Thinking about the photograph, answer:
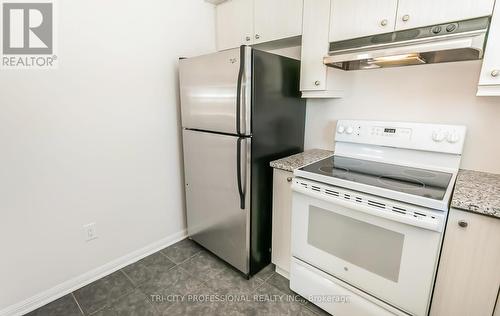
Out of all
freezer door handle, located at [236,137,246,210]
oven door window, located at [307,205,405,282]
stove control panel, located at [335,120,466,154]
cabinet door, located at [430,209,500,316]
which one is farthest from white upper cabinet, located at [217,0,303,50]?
cabinet door, located at [430,209,500,316]

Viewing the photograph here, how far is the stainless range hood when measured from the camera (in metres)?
1.16

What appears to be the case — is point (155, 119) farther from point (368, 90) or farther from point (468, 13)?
point (468, 13)

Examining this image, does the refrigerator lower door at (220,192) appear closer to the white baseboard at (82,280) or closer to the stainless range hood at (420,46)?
the white baseboard at (82,280)

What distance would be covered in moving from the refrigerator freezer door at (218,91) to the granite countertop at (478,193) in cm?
117

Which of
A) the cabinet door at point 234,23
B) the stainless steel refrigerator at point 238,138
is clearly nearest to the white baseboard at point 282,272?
the stainless steel refrigerator at point 238,138

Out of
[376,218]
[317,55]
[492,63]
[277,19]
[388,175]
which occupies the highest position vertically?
[277,19]

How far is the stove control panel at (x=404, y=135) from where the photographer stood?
1485 mm

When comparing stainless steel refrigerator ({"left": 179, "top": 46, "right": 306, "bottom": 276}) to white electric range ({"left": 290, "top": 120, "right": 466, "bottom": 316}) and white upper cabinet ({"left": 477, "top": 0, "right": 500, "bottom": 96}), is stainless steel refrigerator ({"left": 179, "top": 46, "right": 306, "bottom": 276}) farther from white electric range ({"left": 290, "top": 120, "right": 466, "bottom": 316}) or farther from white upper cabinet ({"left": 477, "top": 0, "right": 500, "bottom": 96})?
white upper cabinet ({"left": 477, "top": 0, "right": 500, "bottom": 96})

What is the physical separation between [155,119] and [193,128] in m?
0.35

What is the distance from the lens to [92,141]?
70.4 inches

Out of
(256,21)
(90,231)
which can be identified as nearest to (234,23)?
(256,21)

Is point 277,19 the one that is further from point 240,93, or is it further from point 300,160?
point 300,160

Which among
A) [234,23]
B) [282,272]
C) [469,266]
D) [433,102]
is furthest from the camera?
[234,23]

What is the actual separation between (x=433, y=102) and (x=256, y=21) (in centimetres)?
146
